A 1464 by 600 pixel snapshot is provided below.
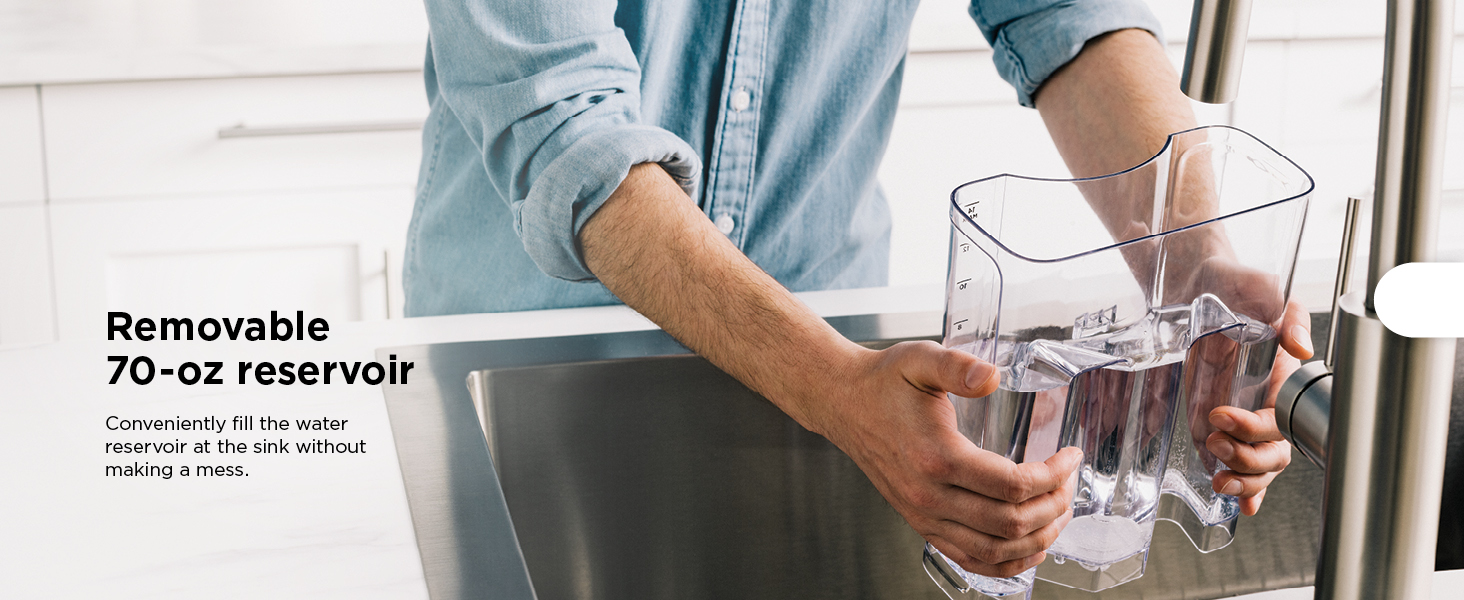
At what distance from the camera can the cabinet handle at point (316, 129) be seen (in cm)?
136

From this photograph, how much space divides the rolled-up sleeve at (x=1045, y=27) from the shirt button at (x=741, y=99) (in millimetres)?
187

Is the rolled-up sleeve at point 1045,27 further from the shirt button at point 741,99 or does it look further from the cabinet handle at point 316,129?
the cabinet handle at point 316,129

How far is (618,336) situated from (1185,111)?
15.3 inches

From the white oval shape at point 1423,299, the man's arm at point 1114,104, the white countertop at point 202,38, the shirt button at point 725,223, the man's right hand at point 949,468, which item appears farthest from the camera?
the white countertop at point 202,38

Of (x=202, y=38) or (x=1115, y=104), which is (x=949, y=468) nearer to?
(x=1115, y=104)

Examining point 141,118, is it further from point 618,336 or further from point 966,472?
point 966,472

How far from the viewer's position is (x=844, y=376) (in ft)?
1.53

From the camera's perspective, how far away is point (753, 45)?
76 cm

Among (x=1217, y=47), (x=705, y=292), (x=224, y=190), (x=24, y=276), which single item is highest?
(x=1217, y=47)

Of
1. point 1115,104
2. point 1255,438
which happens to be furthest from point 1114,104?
point 1255,438

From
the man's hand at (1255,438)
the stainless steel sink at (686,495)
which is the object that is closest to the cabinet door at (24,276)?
the stainless steel sink at (686,495)

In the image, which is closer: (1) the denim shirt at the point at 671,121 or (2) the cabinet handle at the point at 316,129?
(1) the denim shirt at the point at 671,121

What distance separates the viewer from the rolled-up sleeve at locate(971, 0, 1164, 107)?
0.74 m

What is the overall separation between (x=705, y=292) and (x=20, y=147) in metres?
1.18
